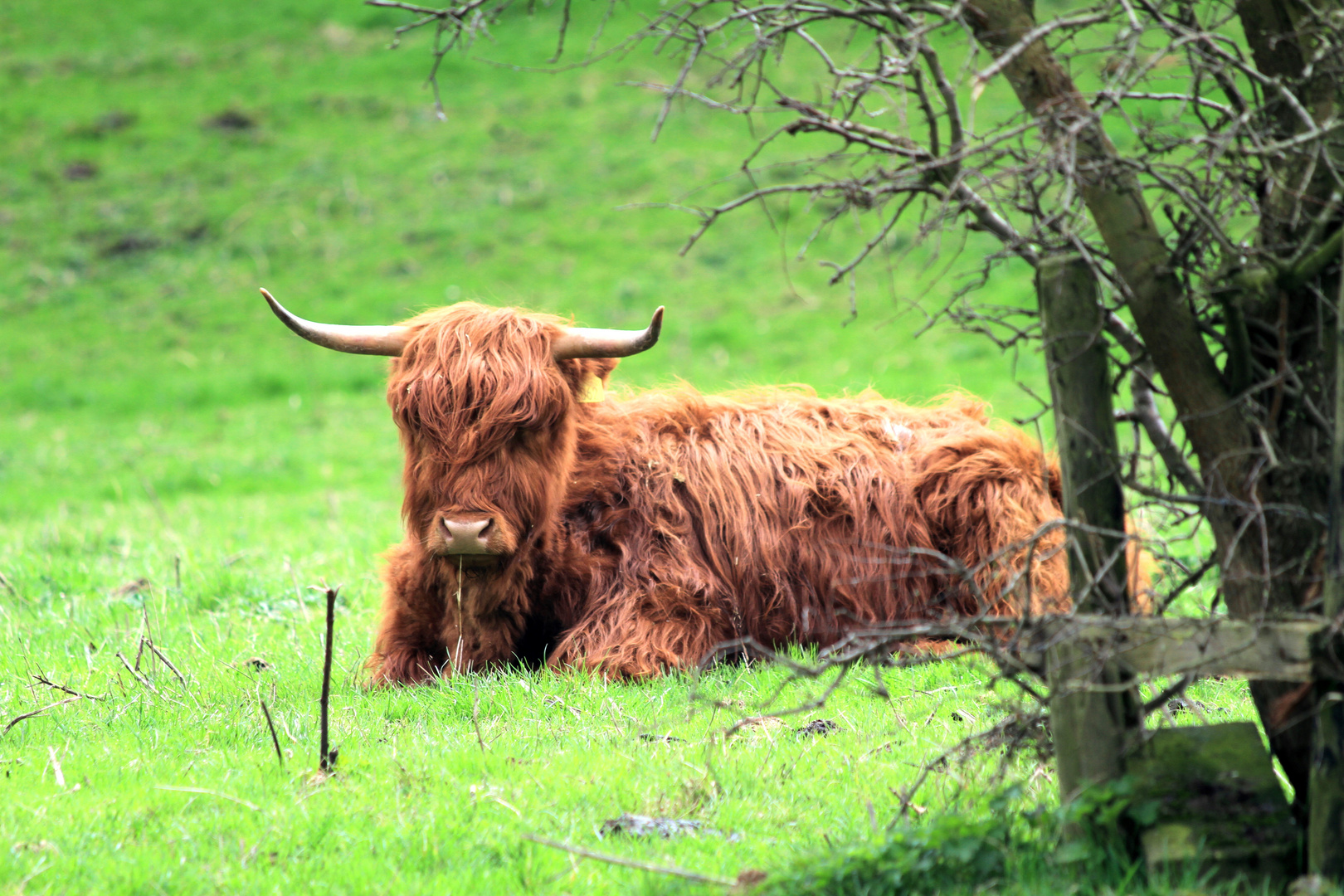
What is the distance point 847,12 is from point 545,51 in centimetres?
2587

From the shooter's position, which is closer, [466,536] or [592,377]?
[466,536]

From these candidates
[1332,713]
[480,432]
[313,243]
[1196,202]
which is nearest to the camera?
[1332,713]

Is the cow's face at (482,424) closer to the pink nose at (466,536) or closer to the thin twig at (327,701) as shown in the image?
the pink nose at (466,536)

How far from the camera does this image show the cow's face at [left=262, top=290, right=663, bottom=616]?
4699mm

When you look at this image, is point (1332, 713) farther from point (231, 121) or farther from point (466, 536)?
point (231, 121)

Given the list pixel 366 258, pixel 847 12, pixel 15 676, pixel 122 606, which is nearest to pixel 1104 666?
pixel 847 12

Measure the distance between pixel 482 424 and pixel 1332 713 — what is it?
3.12 m

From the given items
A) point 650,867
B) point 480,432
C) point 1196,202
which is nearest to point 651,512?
point 480,432

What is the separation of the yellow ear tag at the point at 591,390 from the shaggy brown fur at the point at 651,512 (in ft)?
0.14

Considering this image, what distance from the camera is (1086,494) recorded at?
111 inches

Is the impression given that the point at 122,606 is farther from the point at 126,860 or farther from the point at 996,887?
the point at 996,887

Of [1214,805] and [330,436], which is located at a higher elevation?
[1214,805]

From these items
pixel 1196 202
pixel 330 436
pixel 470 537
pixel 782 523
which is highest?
pixel 1196 202

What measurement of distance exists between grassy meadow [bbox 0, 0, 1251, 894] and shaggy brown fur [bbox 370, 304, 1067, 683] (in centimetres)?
32
